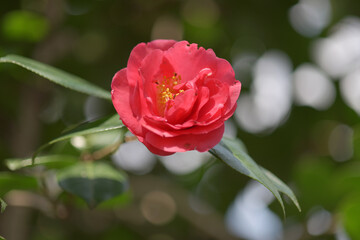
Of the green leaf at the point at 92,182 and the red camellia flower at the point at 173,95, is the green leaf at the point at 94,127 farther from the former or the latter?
the green leaf at the point at 92,182

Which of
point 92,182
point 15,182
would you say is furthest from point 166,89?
→ point 15,182

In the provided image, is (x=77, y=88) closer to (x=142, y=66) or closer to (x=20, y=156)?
(x=142, y=66)

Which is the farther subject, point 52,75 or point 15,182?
point 15,182

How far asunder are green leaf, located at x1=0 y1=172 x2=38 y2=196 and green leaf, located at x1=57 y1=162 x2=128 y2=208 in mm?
101

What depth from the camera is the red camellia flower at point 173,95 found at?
0.78 m

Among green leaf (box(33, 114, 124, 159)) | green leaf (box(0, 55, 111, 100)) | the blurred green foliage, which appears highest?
green leaf (box(0, 55, 111, 100))

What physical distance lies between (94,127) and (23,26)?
0.85 metres

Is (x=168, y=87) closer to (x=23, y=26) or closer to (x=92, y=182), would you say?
(x=92, y=182)

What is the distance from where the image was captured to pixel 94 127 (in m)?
0.84

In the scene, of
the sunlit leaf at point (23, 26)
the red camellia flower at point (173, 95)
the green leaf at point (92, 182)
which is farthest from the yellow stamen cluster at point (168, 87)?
the sunlit leaf at point (23, 26)

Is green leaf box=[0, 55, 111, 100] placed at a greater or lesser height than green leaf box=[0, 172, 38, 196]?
greater

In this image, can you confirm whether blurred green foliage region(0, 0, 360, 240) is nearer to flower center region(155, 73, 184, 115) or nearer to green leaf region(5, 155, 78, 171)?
green leaf region(5, 155, 78, 171)

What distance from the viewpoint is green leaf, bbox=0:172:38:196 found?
1058 millimetres

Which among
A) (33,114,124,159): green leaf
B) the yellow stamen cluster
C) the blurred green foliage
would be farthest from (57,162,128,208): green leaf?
the blurred green foliage
